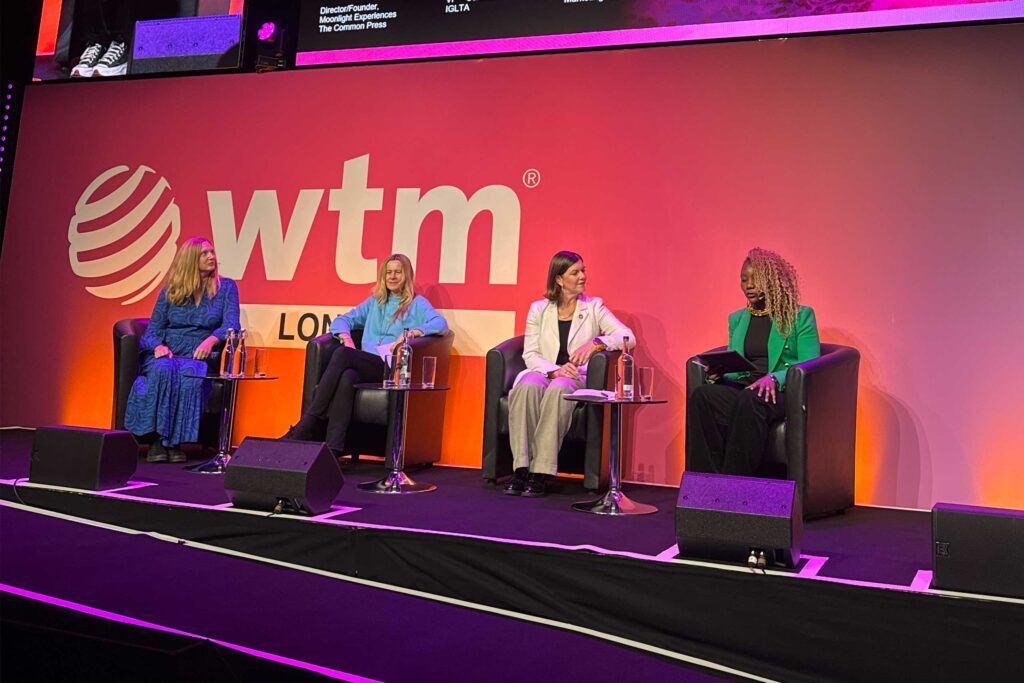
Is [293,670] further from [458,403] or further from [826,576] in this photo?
[458,403]

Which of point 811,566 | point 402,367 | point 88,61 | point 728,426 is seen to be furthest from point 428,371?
point 88,61

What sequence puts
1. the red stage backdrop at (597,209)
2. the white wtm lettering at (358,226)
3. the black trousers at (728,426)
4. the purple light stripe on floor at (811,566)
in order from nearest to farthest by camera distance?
the purple light stripe on floor at (811,566), the black trousers at (728,426), the red stage backdrop at (597,209), the white wtm lettering at (358,226)

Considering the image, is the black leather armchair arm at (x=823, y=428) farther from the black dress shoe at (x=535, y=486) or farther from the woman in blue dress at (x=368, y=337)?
the woman in blue dress at (x=368, y=337)

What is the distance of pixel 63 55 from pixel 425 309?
3.55 m

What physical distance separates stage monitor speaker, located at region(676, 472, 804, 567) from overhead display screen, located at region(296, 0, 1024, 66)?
2.95 meters

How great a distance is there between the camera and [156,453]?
480 cm

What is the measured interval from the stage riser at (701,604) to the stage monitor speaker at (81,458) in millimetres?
846

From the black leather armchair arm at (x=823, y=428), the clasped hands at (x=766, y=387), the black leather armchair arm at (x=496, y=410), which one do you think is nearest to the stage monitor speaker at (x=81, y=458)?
the black leather armchair arm at (x=496, y=410)

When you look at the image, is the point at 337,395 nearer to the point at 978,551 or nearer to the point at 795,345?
the point at 795,345

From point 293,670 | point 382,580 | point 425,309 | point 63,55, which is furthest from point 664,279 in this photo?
point 63,55

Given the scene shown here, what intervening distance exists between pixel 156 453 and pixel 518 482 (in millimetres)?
2066

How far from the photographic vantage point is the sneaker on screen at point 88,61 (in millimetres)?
6222

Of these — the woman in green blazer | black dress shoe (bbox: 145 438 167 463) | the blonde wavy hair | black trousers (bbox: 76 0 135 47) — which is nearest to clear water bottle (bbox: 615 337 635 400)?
the woman in green blazer

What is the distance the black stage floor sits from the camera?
2.28 metres
